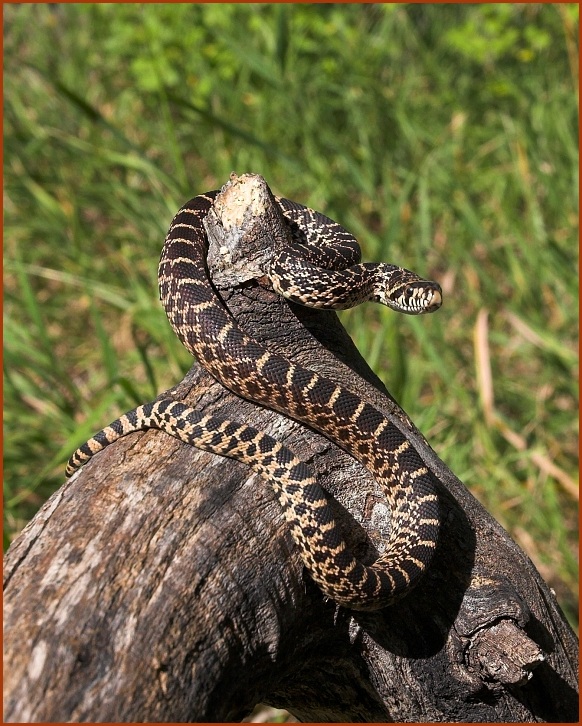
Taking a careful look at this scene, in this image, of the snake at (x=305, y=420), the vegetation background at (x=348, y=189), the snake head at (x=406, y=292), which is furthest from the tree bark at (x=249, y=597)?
the vegetation background at (x=348, y=189)

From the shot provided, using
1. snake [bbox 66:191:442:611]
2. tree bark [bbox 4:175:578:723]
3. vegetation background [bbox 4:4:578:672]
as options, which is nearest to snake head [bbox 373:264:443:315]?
snake [bbox 66:191:442:611]

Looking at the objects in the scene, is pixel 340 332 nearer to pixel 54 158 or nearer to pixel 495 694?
pixel 495 694

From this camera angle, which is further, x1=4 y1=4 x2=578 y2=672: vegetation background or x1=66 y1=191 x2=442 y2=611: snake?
x1=4 y1=4 x2=578 y2=672: vegetation background

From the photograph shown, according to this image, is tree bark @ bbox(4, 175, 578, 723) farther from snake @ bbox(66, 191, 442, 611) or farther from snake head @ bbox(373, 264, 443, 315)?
snake head @ bbox(373, 264, 443, 315)

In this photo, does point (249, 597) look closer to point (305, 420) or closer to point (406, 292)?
point (305, 420)

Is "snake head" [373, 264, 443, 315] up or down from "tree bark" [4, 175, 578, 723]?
up

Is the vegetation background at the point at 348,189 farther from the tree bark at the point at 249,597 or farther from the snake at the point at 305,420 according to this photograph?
the tree bark at the point at 249,597
